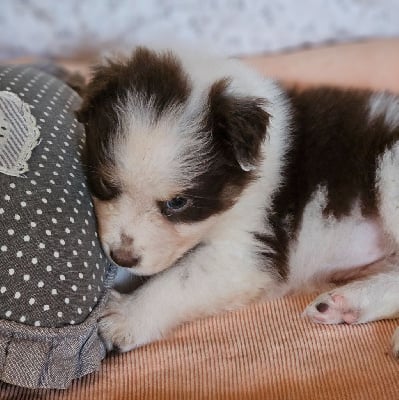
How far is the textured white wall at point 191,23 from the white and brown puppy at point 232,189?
166 centimetres

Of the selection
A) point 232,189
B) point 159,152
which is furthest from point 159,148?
point 232,189

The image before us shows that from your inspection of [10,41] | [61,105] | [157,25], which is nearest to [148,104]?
[61,105]

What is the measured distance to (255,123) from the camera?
2.12 metres

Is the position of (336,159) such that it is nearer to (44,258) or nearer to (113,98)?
(113,98)

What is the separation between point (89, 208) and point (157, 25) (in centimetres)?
225

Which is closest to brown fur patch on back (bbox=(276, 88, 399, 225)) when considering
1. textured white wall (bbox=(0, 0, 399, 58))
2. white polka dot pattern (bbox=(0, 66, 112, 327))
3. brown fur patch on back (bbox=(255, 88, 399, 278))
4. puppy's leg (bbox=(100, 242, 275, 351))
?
brown fur patch on back (bbox=(255, 88, 399, 278))

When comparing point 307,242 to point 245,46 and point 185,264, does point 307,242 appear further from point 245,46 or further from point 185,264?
point 245,46

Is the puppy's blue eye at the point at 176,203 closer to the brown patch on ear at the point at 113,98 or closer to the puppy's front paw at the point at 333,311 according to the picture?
the brown patch on ear at the point at 113,98

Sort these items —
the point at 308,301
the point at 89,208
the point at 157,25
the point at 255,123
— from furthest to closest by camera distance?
the point at 157,25
the point at 308,301
the point at 89,208
the point at 255,123

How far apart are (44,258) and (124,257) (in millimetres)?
308

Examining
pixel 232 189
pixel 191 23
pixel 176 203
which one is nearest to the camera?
pixel 176 203

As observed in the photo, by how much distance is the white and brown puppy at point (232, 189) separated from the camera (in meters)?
2.14

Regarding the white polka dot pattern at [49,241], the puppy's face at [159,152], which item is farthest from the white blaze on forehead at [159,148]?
the white polka dot pattern at [49,241]

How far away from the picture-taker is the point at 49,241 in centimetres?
201
